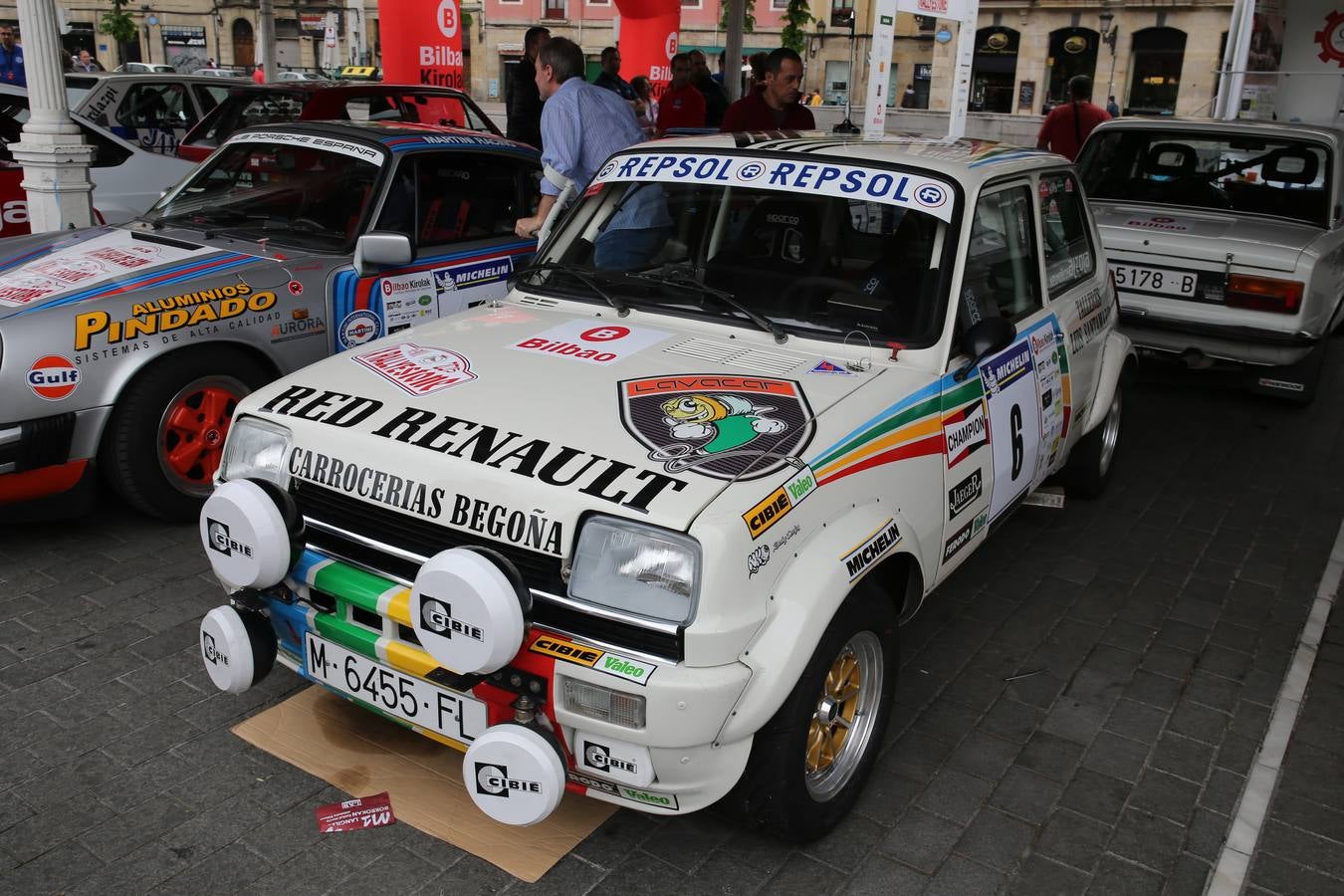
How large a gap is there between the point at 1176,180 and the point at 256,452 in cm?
686

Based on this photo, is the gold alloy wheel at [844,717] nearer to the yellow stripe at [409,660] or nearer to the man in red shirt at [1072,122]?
the yellow stripe at [409,660]

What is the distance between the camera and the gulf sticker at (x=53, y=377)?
13.6 feet

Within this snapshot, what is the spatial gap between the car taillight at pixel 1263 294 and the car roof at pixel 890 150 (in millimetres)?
2881

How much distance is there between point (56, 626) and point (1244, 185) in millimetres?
7522

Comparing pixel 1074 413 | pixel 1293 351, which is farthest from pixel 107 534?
pixel 1293 351

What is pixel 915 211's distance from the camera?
12.0ft

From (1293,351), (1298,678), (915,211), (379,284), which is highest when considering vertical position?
(915,211)

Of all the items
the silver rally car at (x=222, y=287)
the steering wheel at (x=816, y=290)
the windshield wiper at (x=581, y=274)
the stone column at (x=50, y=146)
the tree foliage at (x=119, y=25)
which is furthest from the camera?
the tree foliage at (x=119, y=25)

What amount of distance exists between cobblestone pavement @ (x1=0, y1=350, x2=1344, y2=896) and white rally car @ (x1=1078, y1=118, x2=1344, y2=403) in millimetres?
1914

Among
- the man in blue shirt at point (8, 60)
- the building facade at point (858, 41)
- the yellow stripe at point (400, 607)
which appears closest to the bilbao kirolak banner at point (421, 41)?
the man in blue shirt at point (8, 60)

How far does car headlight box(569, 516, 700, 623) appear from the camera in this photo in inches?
96.4

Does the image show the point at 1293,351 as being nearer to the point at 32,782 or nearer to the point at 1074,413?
the point at 1074,413

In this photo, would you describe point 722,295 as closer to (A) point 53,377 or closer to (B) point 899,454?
(B) point 899,454

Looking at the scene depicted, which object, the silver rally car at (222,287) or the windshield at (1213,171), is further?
the windshield at (1213,171)
